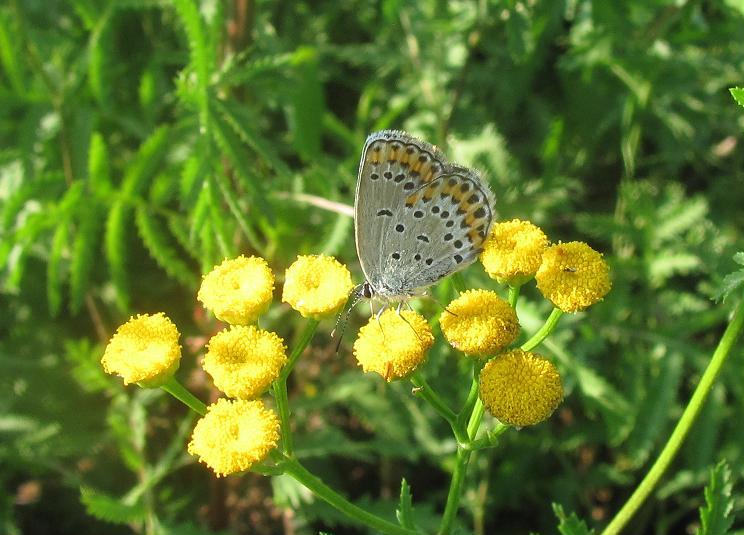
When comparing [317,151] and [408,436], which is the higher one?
[317,151]

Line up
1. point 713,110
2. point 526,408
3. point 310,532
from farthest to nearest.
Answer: point 713,110 → point 310,532 → point 526,408

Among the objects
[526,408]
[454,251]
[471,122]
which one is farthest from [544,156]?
[526,408]

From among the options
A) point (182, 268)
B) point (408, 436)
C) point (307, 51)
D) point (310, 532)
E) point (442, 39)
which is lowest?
point (310, 532)

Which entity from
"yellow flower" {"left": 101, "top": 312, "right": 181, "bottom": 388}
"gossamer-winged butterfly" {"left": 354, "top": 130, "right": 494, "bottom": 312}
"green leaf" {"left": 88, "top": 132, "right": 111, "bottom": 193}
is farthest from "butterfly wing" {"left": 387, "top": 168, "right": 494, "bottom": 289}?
"green leaf" {"left": 88, "top": 132, "right": 111, "bottom": 193}

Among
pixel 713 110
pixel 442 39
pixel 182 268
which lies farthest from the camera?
pixel 442 39

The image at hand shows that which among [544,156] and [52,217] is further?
[544,156]

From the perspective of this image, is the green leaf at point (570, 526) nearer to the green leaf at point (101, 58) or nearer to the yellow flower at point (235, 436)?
the yellow flower at point (235, 436)

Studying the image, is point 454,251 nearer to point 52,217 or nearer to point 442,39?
point 52,217
